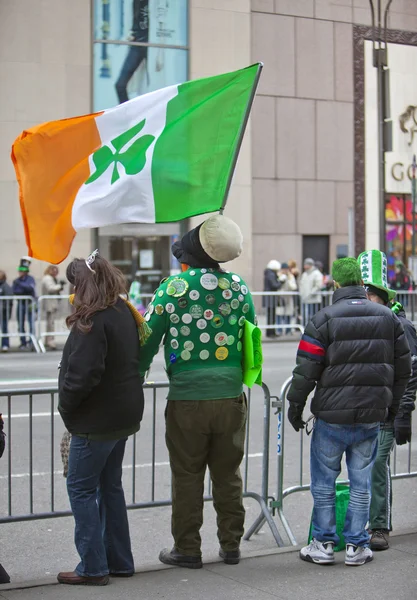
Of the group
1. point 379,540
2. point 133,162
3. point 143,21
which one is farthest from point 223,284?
point 143,21

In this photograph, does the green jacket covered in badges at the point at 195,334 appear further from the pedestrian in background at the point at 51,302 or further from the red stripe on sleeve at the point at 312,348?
the pedestrian in background at the point at 51,302

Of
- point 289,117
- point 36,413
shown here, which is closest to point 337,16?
point 289,117

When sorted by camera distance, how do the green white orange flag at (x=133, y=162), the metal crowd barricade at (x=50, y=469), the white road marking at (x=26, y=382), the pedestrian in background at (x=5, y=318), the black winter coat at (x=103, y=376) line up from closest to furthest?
1. the black winter coat at (x=103, y=376)
2. the green white orange flag at (x=133, y=162)
3. the metal crowd barricade at (x=50, y=469)
4. the white road marking at (x=26, y=382)
5. the pedestrian in background at (x=5, y=318)

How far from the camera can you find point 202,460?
5.49 meters

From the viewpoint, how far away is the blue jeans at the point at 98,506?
5.08m

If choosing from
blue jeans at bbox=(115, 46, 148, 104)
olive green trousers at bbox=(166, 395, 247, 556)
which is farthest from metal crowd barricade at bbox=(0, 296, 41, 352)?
olive green trousers at bbox=(166, 395, 247, 556)

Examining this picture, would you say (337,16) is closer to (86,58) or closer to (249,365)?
(86,58)

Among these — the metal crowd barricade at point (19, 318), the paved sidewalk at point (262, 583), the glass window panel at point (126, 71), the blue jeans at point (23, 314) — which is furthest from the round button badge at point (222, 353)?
the glass window panel at point (126, 71)

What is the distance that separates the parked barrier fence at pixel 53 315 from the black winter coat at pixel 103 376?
14481mm

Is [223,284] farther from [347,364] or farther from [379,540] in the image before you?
[379,540]

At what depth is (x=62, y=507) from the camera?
23.9 ft

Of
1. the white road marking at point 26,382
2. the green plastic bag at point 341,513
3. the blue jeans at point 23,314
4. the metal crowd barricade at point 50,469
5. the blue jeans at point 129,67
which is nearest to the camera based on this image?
Result: the green plastic bag at point 341,513

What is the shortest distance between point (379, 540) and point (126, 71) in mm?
23746

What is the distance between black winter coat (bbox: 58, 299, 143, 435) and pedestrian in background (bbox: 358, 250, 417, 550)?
1757 mm
